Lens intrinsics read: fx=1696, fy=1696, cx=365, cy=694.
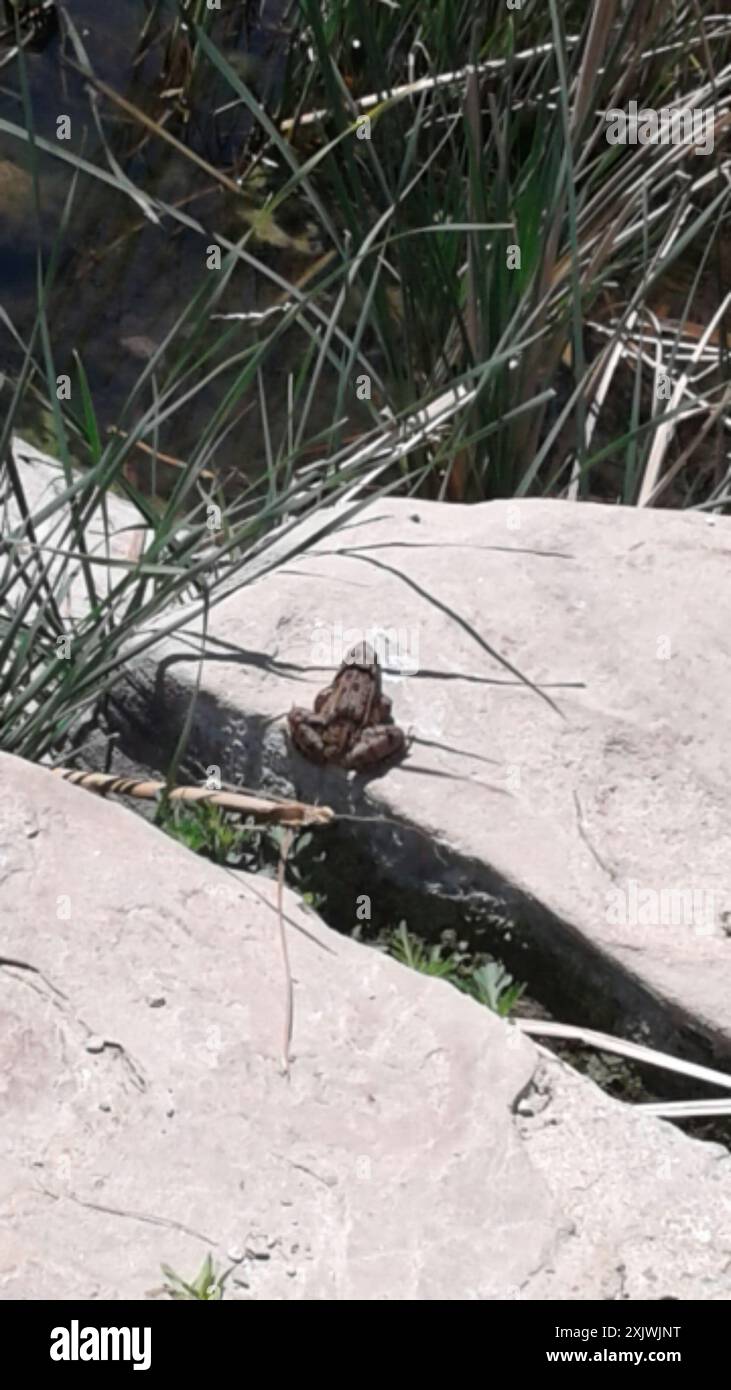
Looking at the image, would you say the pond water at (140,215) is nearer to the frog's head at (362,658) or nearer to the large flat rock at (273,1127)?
the frog's head at (362,658)

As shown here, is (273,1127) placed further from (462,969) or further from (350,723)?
(350,723)

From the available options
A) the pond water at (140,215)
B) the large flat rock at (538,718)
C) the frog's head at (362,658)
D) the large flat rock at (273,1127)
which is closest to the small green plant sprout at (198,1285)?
the large flat rock at (273,1127)

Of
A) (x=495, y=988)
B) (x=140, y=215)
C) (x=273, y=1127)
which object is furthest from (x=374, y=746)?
(x=140, y=215)

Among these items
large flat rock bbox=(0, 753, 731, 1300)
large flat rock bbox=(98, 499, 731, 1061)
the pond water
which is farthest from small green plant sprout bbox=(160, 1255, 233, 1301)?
the pond water

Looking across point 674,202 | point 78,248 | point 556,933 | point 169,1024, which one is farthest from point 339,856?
point 78,248

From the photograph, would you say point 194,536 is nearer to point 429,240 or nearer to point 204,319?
point 204,319

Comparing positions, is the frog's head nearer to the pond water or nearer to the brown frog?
the brown frog
